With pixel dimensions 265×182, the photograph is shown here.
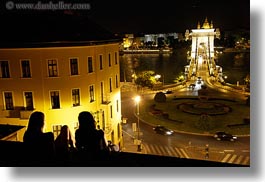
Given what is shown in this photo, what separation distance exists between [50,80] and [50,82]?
0.09 m

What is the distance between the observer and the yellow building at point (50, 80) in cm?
1348

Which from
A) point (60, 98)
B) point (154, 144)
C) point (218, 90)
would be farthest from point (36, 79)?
point (218, 90)

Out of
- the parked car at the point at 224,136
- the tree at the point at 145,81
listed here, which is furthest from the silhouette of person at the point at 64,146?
the tree at the point at 145,81

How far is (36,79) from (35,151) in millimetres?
10824

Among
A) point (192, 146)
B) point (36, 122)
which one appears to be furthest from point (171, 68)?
point (36, 122)

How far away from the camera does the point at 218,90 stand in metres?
43.5

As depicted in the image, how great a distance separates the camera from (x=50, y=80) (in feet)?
45.7

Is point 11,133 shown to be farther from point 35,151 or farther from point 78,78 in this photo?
point 78,78

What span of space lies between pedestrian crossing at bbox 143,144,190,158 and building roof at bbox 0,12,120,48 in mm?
7367

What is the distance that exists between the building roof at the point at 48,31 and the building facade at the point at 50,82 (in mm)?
228

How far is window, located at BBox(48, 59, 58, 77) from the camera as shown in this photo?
1377 centimetres

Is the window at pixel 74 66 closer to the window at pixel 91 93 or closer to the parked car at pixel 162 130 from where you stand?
the window at pixel 91 93

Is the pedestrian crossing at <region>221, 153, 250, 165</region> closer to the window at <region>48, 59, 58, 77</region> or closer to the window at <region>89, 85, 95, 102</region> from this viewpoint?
the window at <region>89, 85, 95, 102</region>

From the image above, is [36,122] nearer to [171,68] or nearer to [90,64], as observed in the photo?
[90,64]
